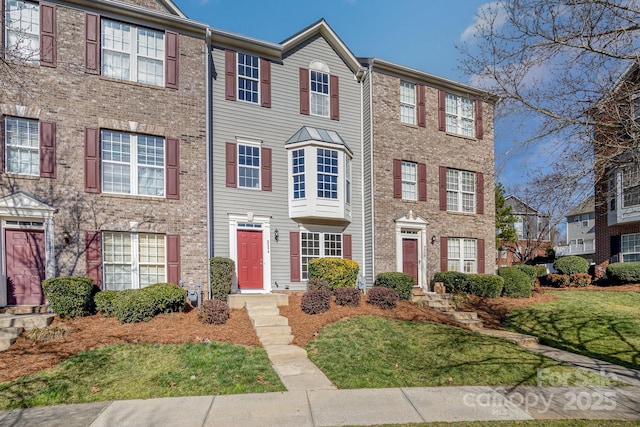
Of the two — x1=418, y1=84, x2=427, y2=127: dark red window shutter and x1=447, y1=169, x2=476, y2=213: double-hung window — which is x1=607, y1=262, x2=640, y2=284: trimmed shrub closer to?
x1=447, y1=169, x2=476, y2=213: double-hung window

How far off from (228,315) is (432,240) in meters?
9.39

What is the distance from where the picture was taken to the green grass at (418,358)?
7418 mm

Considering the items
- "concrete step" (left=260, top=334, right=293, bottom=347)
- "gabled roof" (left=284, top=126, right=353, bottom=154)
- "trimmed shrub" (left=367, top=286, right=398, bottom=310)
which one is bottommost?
"concrete step" (left=260, top=334, right=293, bottom=347)

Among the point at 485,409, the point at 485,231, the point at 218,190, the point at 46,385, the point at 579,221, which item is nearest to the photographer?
the point at 485,409

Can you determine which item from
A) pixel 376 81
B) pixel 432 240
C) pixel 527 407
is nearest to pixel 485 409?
pixel 527 407

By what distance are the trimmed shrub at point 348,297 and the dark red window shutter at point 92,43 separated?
9.27 metres

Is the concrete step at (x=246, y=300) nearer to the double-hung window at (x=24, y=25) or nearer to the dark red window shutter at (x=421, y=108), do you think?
the double-hung window at (x=24, y=25)

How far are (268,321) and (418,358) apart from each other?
3.82m

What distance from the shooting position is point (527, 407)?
6234mm

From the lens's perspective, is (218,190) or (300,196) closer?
(218,190)

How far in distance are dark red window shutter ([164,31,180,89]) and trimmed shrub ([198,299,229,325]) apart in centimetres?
668

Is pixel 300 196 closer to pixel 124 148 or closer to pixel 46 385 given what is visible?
pixel 124 148

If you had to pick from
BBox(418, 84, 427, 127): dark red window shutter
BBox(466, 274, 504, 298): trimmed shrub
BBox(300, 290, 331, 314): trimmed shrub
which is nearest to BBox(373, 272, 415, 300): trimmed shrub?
BBox(466, 274, 504, 298): trimmed shrub

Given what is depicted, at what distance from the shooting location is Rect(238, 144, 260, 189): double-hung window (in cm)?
1393
